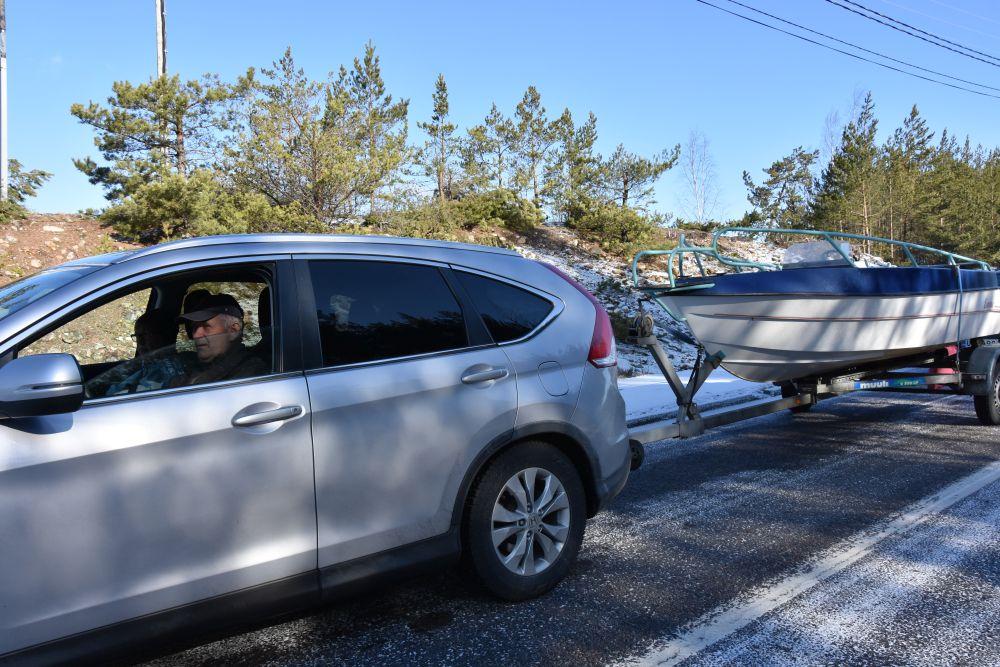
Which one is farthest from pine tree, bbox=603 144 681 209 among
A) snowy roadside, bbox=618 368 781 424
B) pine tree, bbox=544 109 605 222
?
snowy roadside, bbox=618 368 781 424

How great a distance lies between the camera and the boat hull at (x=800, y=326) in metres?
6.21

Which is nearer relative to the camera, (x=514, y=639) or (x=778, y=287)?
(x=514, y=639)

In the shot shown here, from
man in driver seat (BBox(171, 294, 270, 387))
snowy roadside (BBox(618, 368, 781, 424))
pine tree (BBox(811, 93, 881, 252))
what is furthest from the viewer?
pine tree (BBox(811, 93, 881, 252))

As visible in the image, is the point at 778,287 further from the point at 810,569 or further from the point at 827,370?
the point at 810,569

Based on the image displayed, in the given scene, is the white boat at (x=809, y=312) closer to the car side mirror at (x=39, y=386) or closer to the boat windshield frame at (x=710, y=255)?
the boat windshield frame at (x=710, y=255)

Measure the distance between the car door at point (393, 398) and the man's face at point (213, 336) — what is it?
344 millimetres

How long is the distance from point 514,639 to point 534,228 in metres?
20.6

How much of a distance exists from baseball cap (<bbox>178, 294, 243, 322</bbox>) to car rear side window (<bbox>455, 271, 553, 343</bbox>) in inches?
41.3

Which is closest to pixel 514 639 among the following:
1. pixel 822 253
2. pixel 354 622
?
pixel 354 622

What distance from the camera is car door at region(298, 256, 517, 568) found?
9.34 feet

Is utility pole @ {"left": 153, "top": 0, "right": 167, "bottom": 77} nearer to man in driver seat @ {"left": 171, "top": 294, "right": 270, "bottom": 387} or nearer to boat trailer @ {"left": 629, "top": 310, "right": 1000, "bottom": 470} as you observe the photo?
boat trailer @ {"left": 629, "top": 310, "right": 1000, "bottom": 470}

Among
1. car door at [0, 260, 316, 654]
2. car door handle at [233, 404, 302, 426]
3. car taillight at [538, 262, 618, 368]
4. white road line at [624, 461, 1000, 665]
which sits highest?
car taillight at [538, 262, 618, 368]

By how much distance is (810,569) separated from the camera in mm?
3885

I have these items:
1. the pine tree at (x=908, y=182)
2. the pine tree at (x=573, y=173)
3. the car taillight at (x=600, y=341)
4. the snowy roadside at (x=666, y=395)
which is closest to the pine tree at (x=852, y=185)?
the pine tree at (x=908, y=182)
